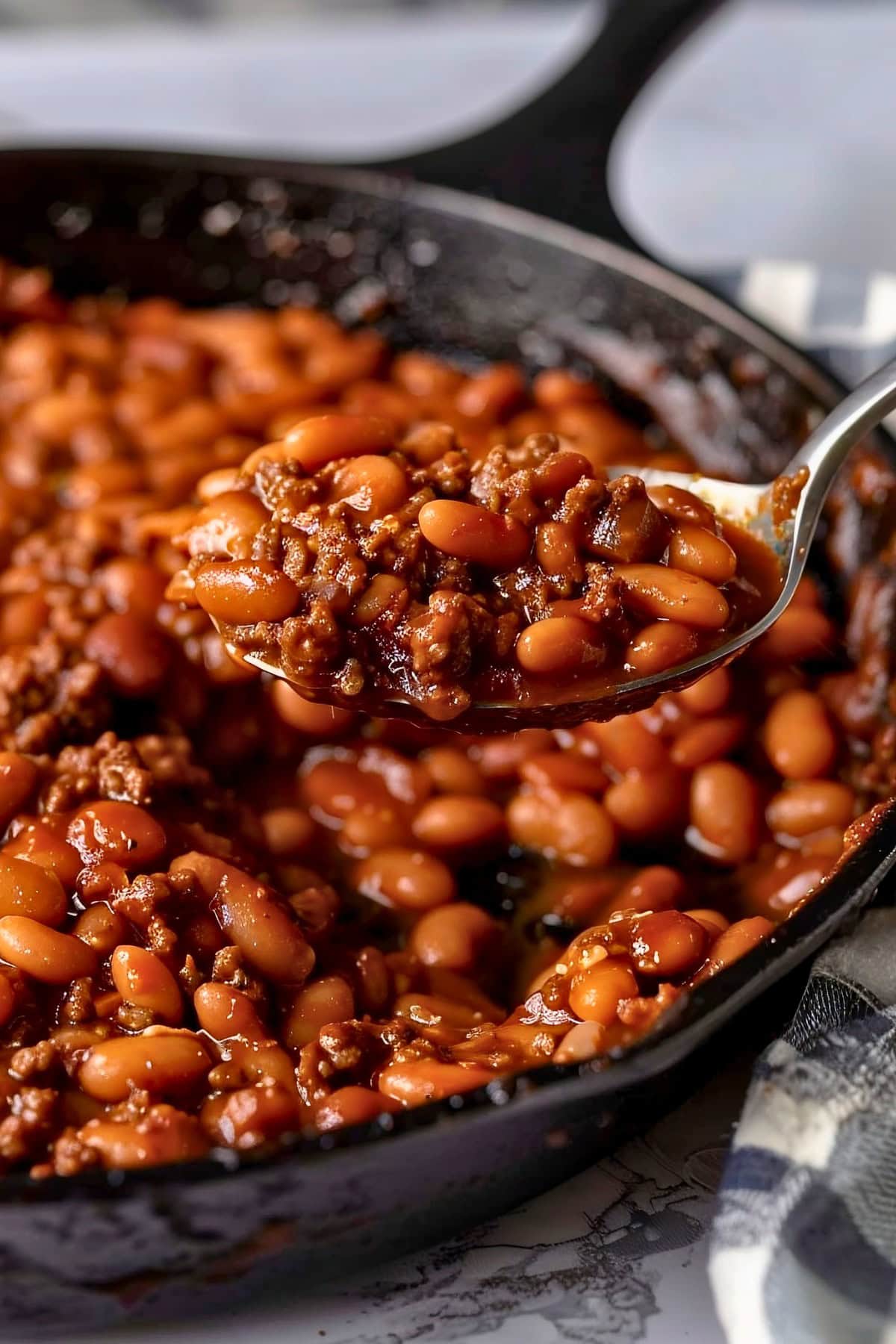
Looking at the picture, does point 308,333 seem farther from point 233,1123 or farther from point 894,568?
point 233,1123

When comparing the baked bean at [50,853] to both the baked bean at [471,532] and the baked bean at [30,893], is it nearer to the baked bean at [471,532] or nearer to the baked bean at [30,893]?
the baked bean at [30,893]

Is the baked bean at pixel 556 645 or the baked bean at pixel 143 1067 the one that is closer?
the baked bean at pixel 143 1067

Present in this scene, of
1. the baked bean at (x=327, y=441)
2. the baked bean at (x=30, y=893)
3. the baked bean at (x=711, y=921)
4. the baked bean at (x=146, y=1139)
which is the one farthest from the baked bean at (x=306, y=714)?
the baked bean at (x=146, y=1139)

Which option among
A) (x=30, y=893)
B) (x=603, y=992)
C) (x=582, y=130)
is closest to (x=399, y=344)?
(x=582, y=130)

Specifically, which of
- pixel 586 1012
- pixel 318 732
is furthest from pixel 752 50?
pixel 586 1012

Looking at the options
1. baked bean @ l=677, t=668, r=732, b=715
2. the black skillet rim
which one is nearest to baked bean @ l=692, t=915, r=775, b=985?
the black skillet rim

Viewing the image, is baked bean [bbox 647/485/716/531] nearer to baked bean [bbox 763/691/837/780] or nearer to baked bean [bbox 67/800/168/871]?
baked bean [bbox 763/691/837/780]

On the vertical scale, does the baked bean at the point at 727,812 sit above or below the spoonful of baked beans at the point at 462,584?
below
